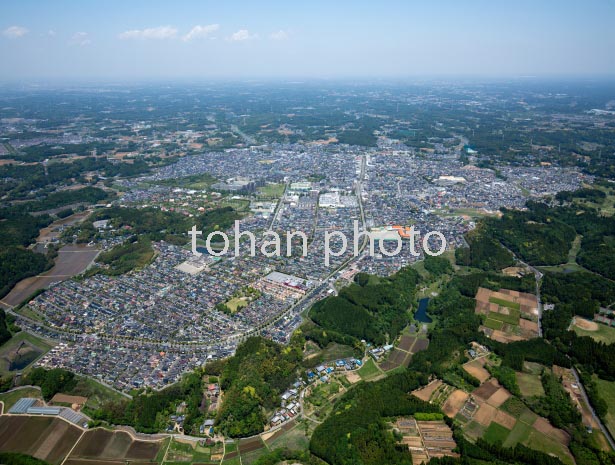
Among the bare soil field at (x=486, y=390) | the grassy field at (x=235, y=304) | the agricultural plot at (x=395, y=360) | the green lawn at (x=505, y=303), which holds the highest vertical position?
the grassy field at (x=235, y=304)

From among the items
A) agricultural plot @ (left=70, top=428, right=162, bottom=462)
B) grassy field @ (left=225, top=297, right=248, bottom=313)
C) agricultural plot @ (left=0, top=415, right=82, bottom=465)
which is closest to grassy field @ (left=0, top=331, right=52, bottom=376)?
agricultural plot @ (left=0, top=415, right=82, bottom=465)

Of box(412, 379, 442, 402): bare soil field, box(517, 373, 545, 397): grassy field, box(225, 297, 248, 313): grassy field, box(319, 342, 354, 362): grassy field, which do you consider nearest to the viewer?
box(412, 379, 442, 402): bare soil field

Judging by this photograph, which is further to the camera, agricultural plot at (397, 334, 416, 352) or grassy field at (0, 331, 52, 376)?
agricultural plot at (397, 334, 416, 352)

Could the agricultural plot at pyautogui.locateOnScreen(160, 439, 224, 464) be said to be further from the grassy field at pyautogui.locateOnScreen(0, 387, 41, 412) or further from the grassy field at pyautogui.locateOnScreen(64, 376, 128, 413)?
the grassy field at pyautogui.locateOnScreen(0, 387, 41, 412)

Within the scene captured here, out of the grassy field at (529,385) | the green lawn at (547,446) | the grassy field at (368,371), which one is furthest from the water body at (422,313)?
the green lawn at (547,446)

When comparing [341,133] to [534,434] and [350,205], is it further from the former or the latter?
[534,434]

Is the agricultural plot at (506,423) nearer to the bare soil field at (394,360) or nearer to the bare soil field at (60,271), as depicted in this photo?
the bare soil field at (394,360)

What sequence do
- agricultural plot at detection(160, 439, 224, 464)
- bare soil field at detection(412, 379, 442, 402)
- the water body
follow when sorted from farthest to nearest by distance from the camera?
the water body < bare soil field at detection(412, 379, 442, 402) < agricultural plot at detection(160, 439, 224, 464)
